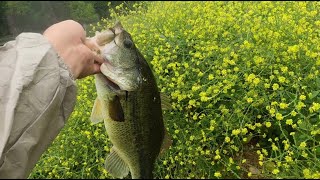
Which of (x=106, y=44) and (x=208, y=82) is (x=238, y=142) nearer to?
(x=208, y=82)

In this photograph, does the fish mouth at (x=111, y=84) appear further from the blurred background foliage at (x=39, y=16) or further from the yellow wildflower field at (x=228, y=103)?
the yellow wildflower field at (x=228, y=103)

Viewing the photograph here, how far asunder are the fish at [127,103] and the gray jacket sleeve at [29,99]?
1.64ft

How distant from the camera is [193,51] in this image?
12.5ft

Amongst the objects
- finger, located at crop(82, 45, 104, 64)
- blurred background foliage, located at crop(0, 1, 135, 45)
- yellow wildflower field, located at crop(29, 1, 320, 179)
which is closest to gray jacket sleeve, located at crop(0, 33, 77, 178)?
finger, located at crop(82, 45, 104, 64)

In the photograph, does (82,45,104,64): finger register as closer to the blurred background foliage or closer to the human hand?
the human hand

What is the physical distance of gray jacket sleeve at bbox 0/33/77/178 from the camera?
45.3 inches

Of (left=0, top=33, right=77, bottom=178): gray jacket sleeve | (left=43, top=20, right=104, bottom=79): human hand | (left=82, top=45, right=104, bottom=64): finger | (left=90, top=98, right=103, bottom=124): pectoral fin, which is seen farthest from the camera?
(left=90, top=98, right=103, bottom=124): pectoral fin

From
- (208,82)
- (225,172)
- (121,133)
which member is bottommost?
(225,172)

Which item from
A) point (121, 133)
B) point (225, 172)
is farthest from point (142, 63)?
point (225, 172)

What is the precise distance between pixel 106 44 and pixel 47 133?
69 centimetres

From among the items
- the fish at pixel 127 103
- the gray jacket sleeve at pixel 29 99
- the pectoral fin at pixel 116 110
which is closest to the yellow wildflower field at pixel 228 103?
the fish at pixel 127 103

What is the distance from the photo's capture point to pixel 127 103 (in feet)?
6.16

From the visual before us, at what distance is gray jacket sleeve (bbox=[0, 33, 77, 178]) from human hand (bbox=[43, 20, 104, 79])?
2.8 inches

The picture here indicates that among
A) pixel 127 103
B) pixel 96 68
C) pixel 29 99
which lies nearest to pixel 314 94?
pixel 127 103
